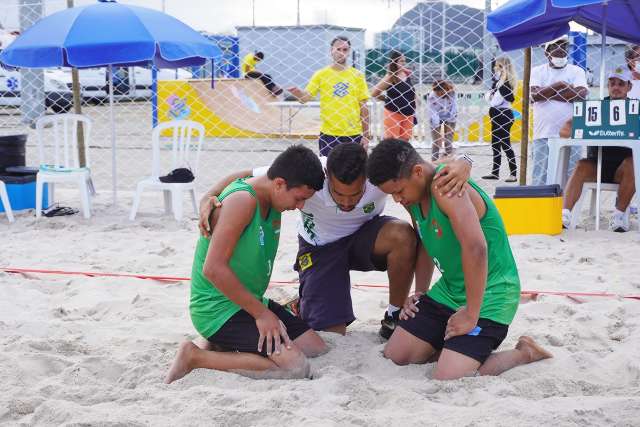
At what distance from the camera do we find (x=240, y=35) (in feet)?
55.9

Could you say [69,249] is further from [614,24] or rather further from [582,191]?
[614,24]

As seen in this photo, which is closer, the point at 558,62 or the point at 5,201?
the point at 5,201

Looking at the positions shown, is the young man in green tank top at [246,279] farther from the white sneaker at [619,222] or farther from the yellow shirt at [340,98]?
the yellow shirt at [340,98]

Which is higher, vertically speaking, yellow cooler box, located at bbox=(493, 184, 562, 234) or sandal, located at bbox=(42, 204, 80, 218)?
yellow cooler box, located at bbox=(493, 184, 562, 234)

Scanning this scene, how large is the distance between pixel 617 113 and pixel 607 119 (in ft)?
0.25

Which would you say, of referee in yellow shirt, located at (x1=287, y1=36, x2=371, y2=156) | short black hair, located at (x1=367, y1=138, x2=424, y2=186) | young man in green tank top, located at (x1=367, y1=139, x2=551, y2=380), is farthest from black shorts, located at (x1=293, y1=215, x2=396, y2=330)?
referee in yellow shirt, located at (x1=287, y1=36, x2=371, y2=156)

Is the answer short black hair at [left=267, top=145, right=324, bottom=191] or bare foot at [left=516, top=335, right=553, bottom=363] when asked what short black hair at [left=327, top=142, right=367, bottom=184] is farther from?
bare foot at [left=516, top=335, right=553, bottom=363]

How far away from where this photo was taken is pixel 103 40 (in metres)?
5.56

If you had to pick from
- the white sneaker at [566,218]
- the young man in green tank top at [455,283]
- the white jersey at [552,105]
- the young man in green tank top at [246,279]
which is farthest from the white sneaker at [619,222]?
the young man in green tank top at [246,279]

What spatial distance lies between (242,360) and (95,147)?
8.61 m

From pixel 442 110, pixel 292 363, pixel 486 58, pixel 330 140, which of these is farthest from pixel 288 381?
pixel 486 58

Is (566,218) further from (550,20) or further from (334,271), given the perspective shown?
(334,271)

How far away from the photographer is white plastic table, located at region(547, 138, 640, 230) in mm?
5281

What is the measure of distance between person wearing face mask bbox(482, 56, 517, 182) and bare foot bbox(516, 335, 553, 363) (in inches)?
206
